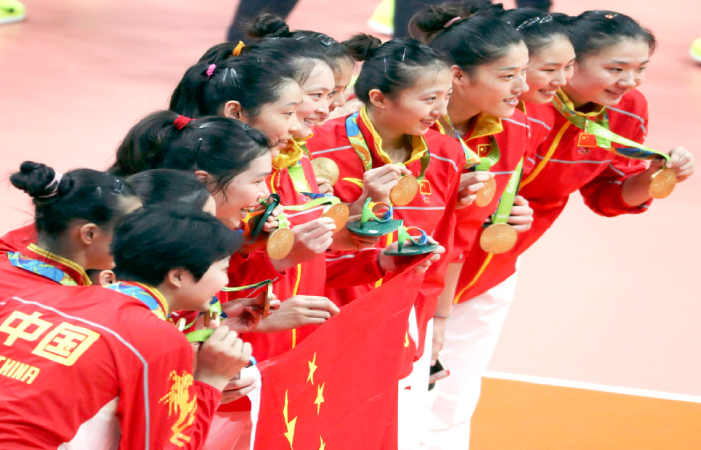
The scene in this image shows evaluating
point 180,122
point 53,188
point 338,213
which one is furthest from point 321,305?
point 53,188

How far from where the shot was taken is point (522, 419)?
3.81m

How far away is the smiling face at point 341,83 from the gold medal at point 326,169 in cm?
18

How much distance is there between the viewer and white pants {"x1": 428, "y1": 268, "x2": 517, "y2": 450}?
3.32 meters

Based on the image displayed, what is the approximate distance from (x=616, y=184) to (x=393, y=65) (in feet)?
3.96

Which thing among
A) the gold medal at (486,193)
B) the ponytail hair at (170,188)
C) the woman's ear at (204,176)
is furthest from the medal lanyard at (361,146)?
the ponytail hair at (170,188)

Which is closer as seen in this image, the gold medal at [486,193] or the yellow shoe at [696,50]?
the gold medal at [486,193]

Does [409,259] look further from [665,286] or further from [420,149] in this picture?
[665,286]

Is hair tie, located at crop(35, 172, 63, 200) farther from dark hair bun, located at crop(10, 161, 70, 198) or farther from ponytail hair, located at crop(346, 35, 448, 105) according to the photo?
ponytail hair, located at crop(346, 35, 448, 105)

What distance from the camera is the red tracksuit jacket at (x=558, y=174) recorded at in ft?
10.4

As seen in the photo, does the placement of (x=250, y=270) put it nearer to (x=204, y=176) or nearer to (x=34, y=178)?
(x=204, y=176)

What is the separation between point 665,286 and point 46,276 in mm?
3958

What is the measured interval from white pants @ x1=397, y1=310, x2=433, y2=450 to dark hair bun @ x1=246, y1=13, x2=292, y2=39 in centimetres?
93

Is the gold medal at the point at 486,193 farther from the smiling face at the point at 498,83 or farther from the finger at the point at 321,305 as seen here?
the finger at the point at 321,305

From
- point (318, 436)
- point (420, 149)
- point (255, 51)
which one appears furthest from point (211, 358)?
point (420, 149)
